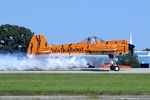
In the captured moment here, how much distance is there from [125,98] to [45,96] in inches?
135

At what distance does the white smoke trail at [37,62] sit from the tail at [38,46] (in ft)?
2.27

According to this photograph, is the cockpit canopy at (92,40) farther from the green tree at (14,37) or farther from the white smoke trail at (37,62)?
the green tree at (14,37)

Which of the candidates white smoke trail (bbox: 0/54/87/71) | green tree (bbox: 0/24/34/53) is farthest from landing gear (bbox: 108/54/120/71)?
green tree (bbox: 0/24/34/53)

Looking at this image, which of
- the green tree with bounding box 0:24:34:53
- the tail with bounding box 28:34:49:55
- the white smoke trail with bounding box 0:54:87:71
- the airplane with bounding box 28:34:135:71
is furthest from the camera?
the green tree with bounding box 0:24:34:53

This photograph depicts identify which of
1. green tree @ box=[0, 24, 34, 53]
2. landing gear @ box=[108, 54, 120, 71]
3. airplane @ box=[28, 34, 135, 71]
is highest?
green tree @ box=[0, 24, 34, 53]

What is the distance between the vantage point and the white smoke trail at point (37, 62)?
39844 mm

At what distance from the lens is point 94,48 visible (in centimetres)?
4122

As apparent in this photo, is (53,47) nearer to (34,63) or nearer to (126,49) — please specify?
(34,63)

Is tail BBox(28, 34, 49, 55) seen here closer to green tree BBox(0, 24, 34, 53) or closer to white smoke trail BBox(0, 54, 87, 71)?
white smoke trail BBox(0, 54, 87, 71)

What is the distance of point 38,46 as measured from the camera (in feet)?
138

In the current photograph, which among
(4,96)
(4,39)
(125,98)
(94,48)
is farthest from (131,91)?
(4,39)

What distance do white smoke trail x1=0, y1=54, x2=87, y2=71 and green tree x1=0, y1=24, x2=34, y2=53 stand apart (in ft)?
159

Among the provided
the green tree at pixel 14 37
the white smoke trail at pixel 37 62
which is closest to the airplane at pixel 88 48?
the white smoke trail at pixel 37 62

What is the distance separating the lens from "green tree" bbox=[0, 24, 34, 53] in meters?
90.8
